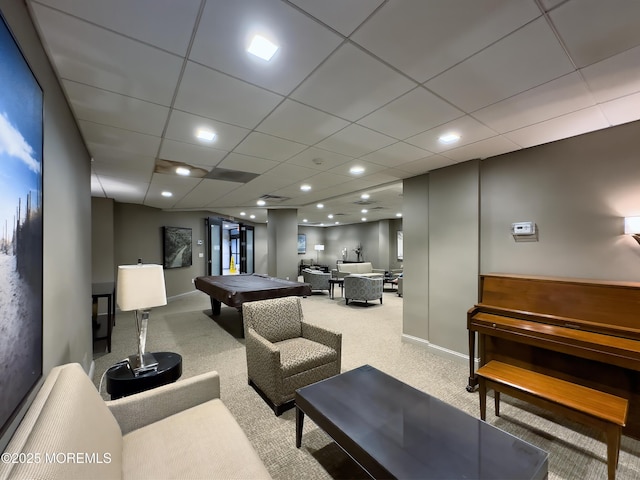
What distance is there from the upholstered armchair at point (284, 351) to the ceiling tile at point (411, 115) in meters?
2.06

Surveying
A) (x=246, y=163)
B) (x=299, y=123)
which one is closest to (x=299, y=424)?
(x=299, y=123)

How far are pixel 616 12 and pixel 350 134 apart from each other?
177cm

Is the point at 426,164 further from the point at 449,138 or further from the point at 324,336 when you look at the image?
the point at 324,336

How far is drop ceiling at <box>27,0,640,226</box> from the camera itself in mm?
1302

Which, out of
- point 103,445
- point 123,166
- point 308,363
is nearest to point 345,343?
point 308,363

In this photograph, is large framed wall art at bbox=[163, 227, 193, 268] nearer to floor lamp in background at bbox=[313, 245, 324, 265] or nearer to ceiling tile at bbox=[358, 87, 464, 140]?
floor lamp in background at bbox=[313, 245, 324, 265]

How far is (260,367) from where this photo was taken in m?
2.58

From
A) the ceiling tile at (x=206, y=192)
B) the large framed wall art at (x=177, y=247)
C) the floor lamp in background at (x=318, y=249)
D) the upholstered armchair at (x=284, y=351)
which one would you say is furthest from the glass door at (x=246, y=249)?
the upholstered armchair at (x=284, y=351)

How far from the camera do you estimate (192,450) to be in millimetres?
1396

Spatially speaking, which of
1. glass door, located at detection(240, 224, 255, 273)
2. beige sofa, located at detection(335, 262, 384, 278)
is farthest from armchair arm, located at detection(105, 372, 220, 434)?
glass door, located at detection(240, 224, 255, 273)

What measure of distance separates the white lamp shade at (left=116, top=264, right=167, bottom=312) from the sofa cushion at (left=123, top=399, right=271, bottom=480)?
0.90 meters

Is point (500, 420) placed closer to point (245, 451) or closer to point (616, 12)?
point (245, 451)

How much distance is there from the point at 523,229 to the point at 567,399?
1.74 meters

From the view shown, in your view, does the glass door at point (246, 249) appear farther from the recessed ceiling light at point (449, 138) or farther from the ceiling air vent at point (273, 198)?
the recessed ceiling light at point (449, 138)
